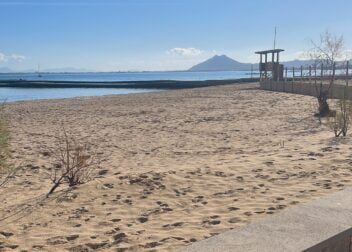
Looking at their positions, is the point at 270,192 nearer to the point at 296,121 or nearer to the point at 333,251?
the point at 333,251

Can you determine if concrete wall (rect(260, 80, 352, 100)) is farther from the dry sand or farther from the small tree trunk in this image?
the dry sand

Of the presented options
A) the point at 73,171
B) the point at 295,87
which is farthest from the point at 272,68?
the point at 73,171

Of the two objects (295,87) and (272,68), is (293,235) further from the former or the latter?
(272,68)

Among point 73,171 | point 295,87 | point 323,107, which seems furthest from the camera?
point 295,87

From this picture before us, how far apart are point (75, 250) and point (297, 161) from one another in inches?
159

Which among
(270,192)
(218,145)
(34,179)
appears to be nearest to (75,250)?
(270,192)

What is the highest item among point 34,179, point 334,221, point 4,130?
point 4,130

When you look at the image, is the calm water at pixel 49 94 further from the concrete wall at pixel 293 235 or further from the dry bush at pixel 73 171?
the concrete wall at pixel 293 235

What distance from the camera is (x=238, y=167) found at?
6.61m

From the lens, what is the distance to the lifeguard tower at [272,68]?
32.6 metres

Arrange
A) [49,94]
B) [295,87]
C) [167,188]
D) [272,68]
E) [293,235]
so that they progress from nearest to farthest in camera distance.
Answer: [293,235] < [167,188] < [295,87] < [272,68] < [49,94]

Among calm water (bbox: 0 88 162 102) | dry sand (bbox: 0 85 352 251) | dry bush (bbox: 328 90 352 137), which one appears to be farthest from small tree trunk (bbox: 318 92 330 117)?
calm water (bbox: 0 88 162 102)

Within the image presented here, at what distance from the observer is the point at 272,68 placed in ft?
110

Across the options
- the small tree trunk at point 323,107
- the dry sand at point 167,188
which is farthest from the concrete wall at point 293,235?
the small tree trunk at point 323,107
